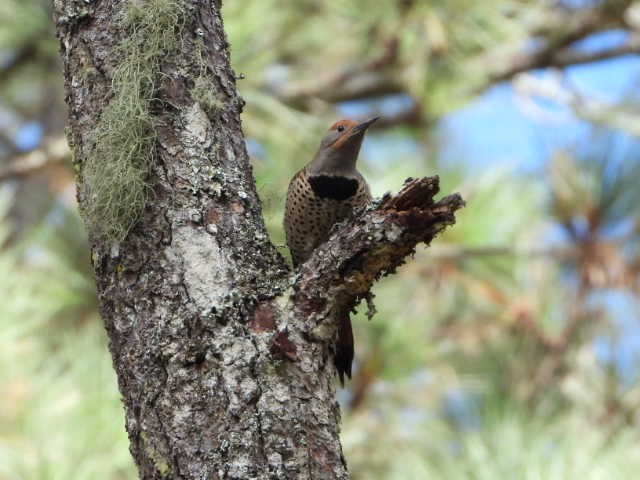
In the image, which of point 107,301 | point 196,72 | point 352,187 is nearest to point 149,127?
point 196,72

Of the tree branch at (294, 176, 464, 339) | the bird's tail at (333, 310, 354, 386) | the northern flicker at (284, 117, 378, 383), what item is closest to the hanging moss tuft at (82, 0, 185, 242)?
the tree branch at (294, 176, 464, 339)

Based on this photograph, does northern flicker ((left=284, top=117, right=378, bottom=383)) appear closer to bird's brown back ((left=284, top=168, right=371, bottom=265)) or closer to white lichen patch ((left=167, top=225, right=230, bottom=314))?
bird's brown back ((left=284, top=168, right=371, bottom=265))

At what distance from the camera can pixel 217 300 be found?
66.7 inches

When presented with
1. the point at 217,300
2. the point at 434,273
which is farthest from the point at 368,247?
the point at 434,273

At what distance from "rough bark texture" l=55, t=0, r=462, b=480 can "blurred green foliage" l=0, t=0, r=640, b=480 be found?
6.24 ft

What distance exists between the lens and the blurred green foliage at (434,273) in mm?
4012

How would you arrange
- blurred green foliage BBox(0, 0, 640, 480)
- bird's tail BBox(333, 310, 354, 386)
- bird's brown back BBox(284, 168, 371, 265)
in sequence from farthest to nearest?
blurred green foliage BBox(0, 0, 640, 480), bird's brown back BBox(284, 168, 371, 265), bird's tail BBox(333, 310, 354, 386)

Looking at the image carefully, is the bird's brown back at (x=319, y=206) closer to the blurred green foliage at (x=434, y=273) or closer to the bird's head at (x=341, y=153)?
the bird's head at (x=341, y=153)

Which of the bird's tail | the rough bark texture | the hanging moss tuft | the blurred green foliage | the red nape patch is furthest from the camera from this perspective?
the blurred green foliage

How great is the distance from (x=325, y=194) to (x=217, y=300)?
1.29 meters

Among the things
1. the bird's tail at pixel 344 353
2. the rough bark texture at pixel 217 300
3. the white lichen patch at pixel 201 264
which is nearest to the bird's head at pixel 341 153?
the bird's tail at pixel 344 353

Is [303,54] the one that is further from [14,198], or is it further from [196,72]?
[196,72]

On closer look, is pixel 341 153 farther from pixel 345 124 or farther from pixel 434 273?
pixel 434 273

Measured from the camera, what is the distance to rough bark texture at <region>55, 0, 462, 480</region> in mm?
1587
